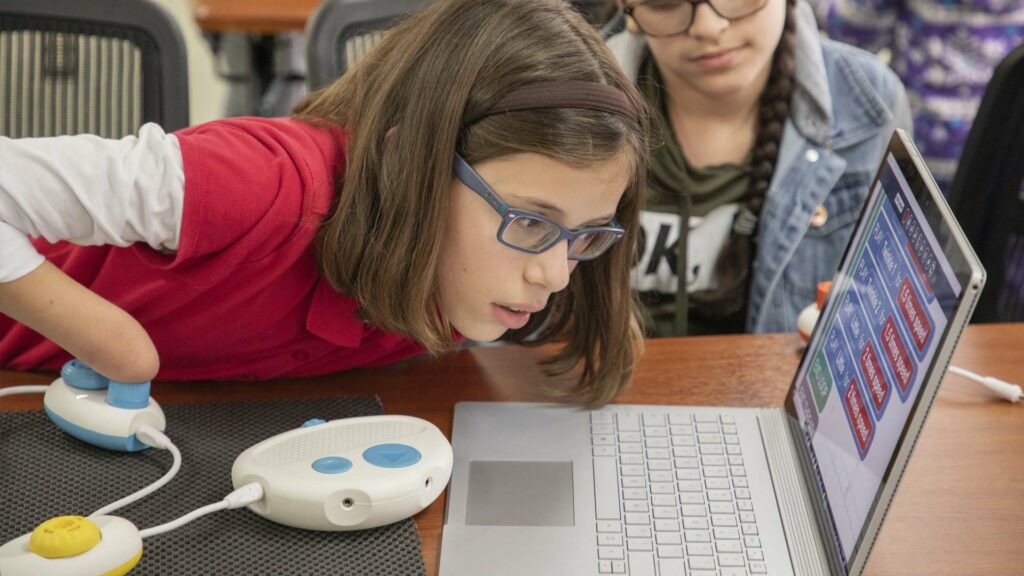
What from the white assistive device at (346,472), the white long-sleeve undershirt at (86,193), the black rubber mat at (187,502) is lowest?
the black rubber mat at (187,502)

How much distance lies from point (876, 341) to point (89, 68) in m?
1.05

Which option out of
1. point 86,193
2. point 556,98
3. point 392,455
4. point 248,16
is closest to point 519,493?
point 392,455

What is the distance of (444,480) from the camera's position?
921 mm

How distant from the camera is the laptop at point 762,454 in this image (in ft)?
2.56

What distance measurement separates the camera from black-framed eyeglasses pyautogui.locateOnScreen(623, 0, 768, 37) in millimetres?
1392

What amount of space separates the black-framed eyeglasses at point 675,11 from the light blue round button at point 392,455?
0.74 meters

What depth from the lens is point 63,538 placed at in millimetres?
756

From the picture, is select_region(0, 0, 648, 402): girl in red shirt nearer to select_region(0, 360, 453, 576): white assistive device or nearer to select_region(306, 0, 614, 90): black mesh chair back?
select_region(0, 360, 453, 576): white assistive device

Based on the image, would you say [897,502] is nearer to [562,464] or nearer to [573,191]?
[562,464]

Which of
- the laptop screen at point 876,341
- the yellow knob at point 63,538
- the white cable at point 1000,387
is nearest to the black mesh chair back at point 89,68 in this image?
the yellow knob at point 63,538

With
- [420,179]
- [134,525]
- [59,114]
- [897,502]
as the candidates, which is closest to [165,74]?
[59,114]

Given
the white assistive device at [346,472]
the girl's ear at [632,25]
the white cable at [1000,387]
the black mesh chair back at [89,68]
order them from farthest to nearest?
1. the girl's ear at [632,25]
2. the black mesh chair back at [89,68]
3. the white cable at [1000,387]
4. the white assistive device at [346,472]

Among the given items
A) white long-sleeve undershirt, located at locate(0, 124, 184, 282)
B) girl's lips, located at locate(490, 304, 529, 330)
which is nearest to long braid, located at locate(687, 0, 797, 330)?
girl's lips, located at locate(490, 304, 529, 330)

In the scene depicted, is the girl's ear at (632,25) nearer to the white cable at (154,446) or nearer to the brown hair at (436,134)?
the brown hair at (436,134)
